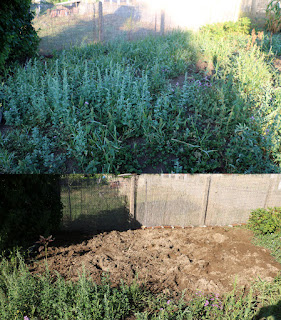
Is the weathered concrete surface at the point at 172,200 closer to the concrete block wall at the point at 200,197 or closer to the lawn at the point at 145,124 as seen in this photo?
the concrete block wall at the point at 200,197

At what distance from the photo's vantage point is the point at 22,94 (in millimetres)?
5641

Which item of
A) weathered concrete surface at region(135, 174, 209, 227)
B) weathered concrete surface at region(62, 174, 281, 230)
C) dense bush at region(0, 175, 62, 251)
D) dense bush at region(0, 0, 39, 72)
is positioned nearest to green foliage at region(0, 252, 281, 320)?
dense bush at region(0, 175, 62, 251)

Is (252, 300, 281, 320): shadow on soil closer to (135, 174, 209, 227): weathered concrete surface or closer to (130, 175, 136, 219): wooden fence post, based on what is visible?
(135, 174, 209, 227): weathered concrete surface

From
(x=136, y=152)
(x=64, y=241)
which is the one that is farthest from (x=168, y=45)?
(x=64, y=241)

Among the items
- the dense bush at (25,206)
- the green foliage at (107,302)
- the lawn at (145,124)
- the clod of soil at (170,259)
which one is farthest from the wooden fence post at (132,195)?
the green foliage at (107,302)

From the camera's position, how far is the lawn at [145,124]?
4398 millimetres

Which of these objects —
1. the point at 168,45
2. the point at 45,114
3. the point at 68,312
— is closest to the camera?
the point at 68,312

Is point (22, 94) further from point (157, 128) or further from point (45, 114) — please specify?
point (157, 128)

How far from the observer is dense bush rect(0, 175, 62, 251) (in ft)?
12.3

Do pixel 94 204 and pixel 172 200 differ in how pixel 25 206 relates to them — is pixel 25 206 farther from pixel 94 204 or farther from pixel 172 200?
pixel 172 200

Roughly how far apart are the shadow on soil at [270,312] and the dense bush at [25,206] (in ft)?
8.49

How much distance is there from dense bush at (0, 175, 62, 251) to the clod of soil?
1.35 ft

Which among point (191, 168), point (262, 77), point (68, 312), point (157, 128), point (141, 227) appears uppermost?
point (262, 77)

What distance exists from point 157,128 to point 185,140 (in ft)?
1.57
